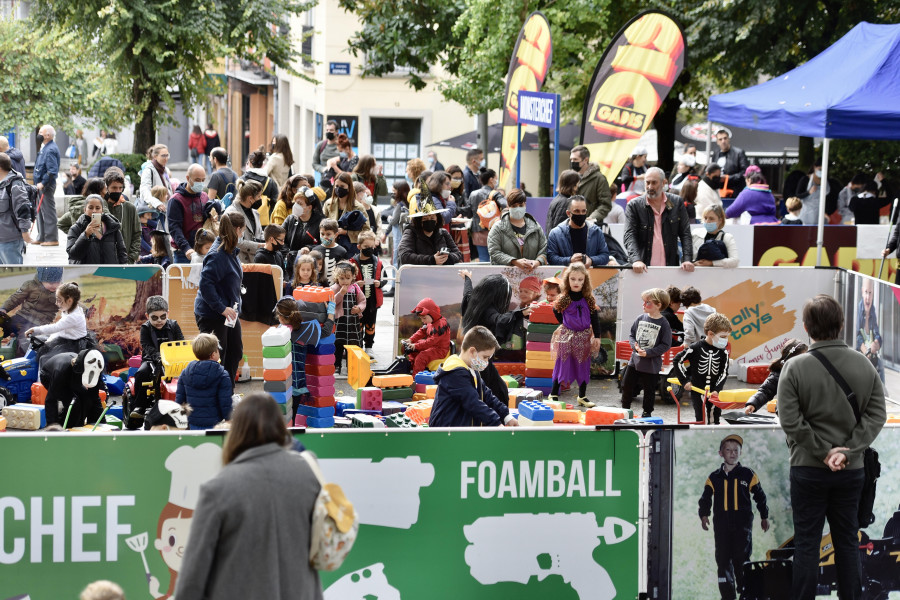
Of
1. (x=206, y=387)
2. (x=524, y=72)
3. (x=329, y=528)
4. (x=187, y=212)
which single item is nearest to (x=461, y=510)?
(x=329, y=528)

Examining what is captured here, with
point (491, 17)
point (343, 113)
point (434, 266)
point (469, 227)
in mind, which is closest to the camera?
point (434, 266)

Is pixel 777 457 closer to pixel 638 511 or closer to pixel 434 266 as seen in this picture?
pixel 638 511

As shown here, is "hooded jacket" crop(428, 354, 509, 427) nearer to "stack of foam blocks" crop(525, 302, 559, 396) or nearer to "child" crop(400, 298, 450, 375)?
"child" crop(400, 298, 450, 375)

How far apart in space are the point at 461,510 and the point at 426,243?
6586 millimetres

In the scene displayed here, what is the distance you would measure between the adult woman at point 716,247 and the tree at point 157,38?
1426 centimetres

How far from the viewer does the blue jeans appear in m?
14.2

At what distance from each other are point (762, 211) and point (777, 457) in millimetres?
10795

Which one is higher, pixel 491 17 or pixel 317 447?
pixel 491 17

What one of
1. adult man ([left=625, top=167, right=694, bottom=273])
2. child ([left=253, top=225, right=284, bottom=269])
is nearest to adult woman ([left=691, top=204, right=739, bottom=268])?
adult man ([left=625, top=167, right=694, bottom=273])

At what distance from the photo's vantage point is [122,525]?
6.24m

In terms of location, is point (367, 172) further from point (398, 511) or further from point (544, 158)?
point (398, 511)

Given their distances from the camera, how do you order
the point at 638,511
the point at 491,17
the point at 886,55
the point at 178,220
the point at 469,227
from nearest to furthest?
the point at 638,511, the point at 178,220, the point at 886,55, the point at 469,227, the point at 491,17

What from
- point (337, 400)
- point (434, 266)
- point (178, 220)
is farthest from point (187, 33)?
point (337, 400)

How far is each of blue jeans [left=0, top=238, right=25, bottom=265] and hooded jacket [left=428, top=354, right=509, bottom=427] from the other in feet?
27.4
